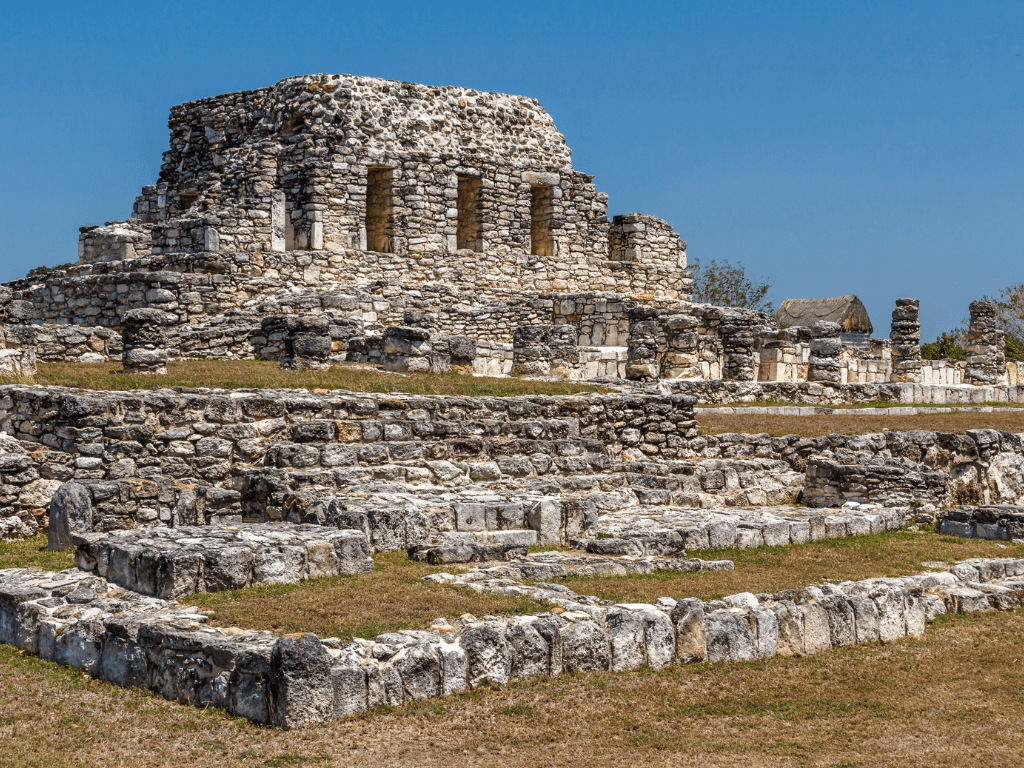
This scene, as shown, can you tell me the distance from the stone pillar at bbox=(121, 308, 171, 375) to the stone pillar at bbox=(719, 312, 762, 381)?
13110mm

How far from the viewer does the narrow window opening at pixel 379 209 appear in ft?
93.3

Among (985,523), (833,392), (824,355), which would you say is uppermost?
(824,355)

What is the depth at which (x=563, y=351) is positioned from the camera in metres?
23.2

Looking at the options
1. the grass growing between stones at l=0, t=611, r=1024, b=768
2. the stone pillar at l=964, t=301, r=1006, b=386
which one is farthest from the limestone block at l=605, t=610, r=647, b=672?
the stone pillar at l=964, t=301, r=1006, b=386

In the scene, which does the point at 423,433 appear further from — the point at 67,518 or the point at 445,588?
the point at 445,588

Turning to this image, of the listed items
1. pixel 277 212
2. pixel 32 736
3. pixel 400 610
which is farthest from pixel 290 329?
pixel 32 736

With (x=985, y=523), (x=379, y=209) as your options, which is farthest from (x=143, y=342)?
(x=985, y=523)

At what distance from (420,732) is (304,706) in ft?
2.34

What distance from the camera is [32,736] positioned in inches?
265

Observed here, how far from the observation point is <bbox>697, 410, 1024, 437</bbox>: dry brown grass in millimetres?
19875

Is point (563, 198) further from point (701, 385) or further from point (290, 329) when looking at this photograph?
point (290, 329)

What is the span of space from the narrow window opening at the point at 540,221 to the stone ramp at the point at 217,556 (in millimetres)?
20836

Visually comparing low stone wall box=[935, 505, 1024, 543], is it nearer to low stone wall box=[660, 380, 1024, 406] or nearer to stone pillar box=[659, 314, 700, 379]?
low stone wall box=[660, 380, 1024, 406]

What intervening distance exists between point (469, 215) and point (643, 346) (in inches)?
292
